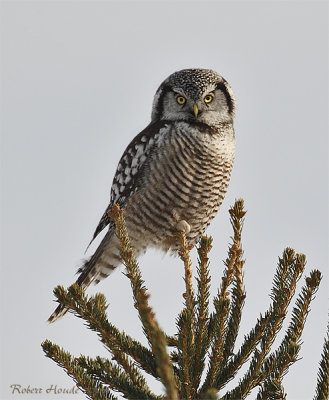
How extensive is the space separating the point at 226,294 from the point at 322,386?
681 mm

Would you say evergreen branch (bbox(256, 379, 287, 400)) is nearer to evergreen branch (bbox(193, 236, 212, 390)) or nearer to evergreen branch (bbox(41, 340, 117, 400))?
evergreen branch (bbox(193, 236, 212, 390))

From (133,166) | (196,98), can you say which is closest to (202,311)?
(133,166)

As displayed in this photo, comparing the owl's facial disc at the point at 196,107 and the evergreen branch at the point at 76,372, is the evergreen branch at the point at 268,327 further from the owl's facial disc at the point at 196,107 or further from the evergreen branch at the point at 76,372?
the owl's facial disc at the point at 196,107

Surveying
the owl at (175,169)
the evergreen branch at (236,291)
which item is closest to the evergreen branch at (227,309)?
the evergreen branch at (236,291)

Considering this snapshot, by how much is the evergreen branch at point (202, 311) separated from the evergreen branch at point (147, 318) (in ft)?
0.87

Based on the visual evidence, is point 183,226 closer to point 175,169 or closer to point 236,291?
point 175,169

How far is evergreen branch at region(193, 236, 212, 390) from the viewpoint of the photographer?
2881mm

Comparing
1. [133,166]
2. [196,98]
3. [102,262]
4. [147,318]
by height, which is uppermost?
[196,98]

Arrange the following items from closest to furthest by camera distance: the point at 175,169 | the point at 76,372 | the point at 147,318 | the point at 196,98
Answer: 1. the point at 147,318
2. the point at 76,372
3. the point at 175,169
4. the point at 196,98

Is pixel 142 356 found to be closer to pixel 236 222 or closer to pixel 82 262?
pixel 236 222

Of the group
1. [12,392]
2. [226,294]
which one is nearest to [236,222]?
[226,294]

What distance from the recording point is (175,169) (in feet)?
18.1

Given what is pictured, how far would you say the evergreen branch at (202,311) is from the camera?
2881mm

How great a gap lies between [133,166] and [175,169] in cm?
52
